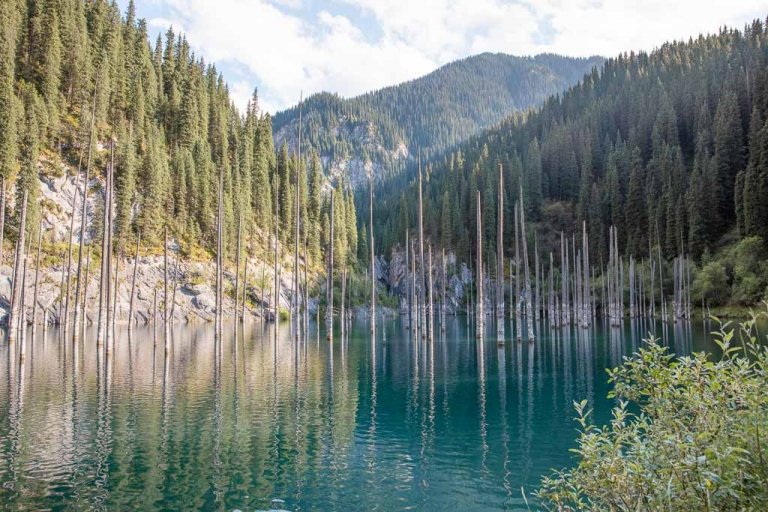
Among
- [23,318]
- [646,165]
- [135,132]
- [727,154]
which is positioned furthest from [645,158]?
[23,318]

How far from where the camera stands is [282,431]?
1673 centimetres

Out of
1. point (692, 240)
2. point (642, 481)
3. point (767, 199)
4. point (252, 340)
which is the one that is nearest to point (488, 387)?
point (642, 481)

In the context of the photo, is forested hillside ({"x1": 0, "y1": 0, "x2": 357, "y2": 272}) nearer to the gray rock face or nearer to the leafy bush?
the gray rock face

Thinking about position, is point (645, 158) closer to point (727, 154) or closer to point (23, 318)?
point (727, 154)

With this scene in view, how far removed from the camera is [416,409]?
66.8 ft

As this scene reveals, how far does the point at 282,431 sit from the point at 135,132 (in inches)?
3233

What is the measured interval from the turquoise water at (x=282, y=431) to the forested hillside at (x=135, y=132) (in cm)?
3914

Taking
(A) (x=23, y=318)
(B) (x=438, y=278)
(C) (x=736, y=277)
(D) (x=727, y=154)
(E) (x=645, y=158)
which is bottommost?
(A) (x=23, y=318)

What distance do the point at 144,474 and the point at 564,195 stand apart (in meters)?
133

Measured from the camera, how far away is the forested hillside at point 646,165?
88312 millimetres

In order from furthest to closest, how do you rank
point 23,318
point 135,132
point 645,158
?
point 645,158, point 135,132, point 23,318

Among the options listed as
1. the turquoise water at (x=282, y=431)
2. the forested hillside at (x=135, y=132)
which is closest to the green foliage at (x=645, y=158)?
the forested hillside at (x=135, y=132)

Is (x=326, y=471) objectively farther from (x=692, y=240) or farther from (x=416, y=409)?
(x=692, y=240)

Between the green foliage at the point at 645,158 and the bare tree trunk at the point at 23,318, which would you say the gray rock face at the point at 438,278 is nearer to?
the green foliage at the point at 645,158
